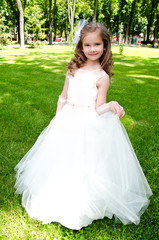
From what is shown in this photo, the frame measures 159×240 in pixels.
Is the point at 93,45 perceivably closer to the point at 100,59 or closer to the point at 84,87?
the point at 100,59

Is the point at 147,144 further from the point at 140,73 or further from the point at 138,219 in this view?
the point at 140,73

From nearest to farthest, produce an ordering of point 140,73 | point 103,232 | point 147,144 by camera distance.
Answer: point 103,232
point 147,144
point 140,73

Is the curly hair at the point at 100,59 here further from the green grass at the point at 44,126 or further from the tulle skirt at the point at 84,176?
the green grass at the point at 44,126

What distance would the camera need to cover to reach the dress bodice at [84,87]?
241 centimetres

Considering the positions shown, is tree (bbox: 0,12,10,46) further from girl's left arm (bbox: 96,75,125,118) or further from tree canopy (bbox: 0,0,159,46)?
girl's left arm (bbox: 96,75,125,118)

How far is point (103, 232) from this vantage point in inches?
86.7

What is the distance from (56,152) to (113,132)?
0.70 metres

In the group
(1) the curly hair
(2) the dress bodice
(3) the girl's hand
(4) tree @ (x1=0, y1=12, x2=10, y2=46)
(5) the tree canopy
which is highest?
(5) the tree canopy

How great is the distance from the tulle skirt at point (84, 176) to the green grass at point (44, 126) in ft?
0.36

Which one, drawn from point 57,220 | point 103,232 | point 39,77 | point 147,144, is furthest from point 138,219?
point 39,77

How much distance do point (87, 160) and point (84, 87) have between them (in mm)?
858

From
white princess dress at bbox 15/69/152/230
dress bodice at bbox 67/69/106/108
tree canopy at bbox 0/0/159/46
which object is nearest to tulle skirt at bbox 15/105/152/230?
white princess dress at bbox 15/69/152/230

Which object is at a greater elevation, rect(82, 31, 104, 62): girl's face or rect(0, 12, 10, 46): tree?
rect(0, 12, 10, 46): tree

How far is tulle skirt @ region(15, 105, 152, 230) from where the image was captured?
2.22 meters
